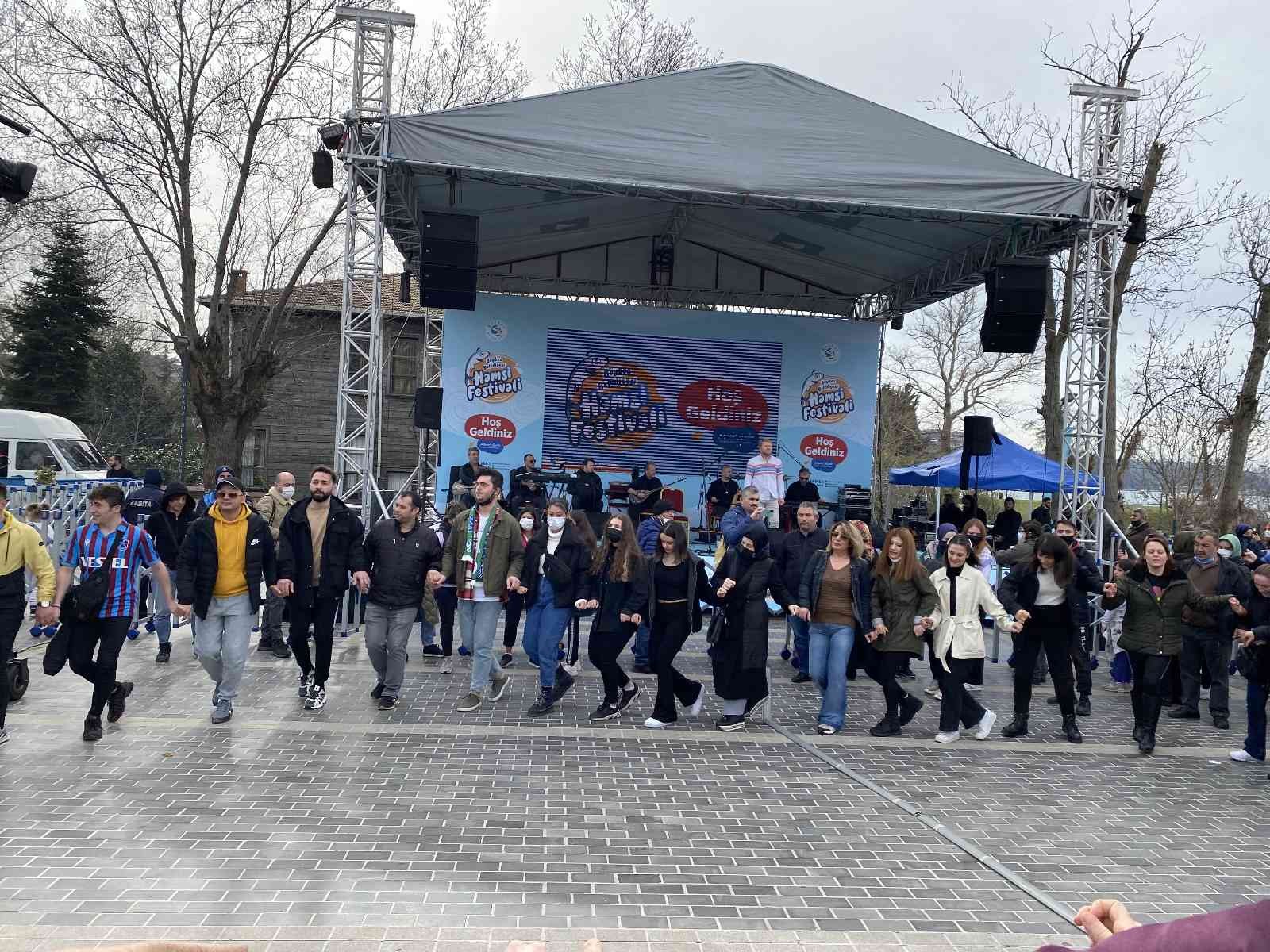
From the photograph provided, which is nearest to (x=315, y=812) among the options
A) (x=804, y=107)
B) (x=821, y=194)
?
(x=821, y=194)

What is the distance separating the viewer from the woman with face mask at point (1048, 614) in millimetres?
7848

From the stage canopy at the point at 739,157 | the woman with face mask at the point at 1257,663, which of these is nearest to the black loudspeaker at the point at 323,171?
the stage canopy at the point at 739,157

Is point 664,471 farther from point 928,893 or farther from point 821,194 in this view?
point 928,893

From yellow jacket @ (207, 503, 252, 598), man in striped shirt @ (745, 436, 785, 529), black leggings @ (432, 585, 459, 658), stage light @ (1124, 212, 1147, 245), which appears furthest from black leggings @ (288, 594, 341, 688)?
stage light @ (1124, 212, 1147, 245)

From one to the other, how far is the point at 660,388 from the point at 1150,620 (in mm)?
11875

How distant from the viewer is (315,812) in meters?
5.52

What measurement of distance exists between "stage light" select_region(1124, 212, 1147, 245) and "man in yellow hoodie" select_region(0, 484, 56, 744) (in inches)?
503

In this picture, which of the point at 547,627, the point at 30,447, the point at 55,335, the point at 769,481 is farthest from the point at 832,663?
the point at 55,335

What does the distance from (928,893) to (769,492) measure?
1165 centimetres

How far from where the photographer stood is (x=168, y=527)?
31.1ft

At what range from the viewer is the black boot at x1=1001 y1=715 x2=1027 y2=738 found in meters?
8.03

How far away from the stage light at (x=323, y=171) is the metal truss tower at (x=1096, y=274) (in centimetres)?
982

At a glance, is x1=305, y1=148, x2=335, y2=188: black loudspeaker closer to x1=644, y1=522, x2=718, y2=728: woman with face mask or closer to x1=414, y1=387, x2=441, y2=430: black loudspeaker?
x1=414, y1=387, x2=441, y2=430: black loudspeaker

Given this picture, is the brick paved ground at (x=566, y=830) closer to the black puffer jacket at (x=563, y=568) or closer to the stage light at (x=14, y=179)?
the black puffer jacket at (x=563, y=568)
